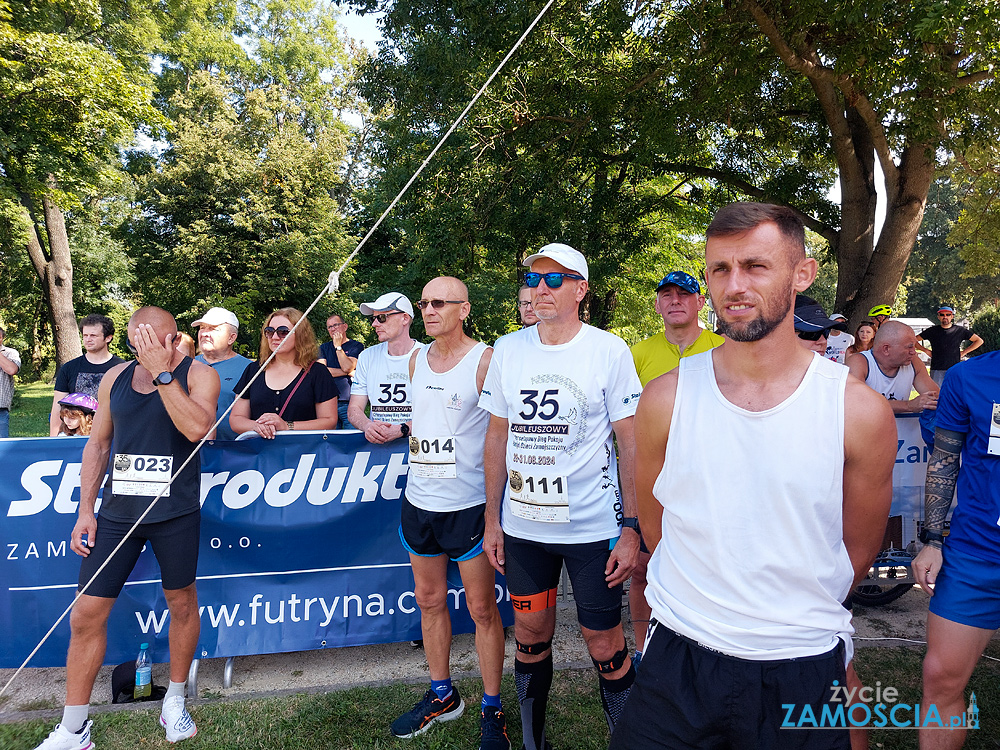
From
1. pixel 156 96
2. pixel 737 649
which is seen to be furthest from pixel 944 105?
pixel 156 96

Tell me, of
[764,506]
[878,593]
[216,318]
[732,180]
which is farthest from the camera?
[732,180]

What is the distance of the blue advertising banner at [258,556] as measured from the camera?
381cm

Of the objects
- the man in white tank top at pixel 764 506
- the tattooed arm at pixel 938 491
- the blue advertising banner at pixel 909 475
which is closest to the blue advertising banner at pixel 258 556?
the tattooed arm at pixel 938 491

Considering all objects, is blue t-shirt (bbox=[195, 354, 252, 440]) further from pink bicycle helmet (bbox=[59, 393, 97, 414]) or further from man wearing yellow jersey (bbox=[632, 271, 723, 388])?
man wearing yellow jersey (bbox=[632, 271, 723, 388])

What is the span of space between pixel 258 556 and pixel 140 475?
3.32 ft

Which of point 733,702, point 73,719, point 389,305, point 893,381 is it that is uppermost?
point 389,305

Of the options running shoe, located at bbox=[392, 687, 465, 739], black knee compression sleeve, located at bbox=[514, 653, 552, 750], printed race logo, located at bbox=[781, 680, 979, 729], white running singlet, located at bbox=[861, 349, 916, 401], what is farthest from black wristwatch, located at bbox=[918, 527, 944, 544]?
white running singlet, located at bbox=[861, 349, 916, 401]

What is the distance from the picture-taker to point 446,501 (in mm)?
3311

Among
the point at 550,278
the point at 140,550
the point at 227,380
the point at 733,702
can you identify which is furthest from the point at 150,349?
the point at 733,702

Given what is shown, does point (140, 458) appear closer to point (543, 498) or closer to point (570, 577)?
point (543, 498)

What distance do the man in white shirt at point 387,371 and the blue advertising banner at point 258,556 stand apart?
648mm

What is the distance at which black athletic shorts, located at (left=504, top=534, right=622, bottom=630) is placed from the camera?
2.89m

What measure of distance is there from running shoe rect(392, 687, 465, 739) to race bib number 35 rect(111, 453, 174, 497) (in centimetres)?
168

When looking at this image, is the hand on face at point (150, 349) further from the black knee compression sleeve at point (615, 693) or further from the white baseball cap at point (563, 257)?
the black knee compression sleeve at point (615, 693)
